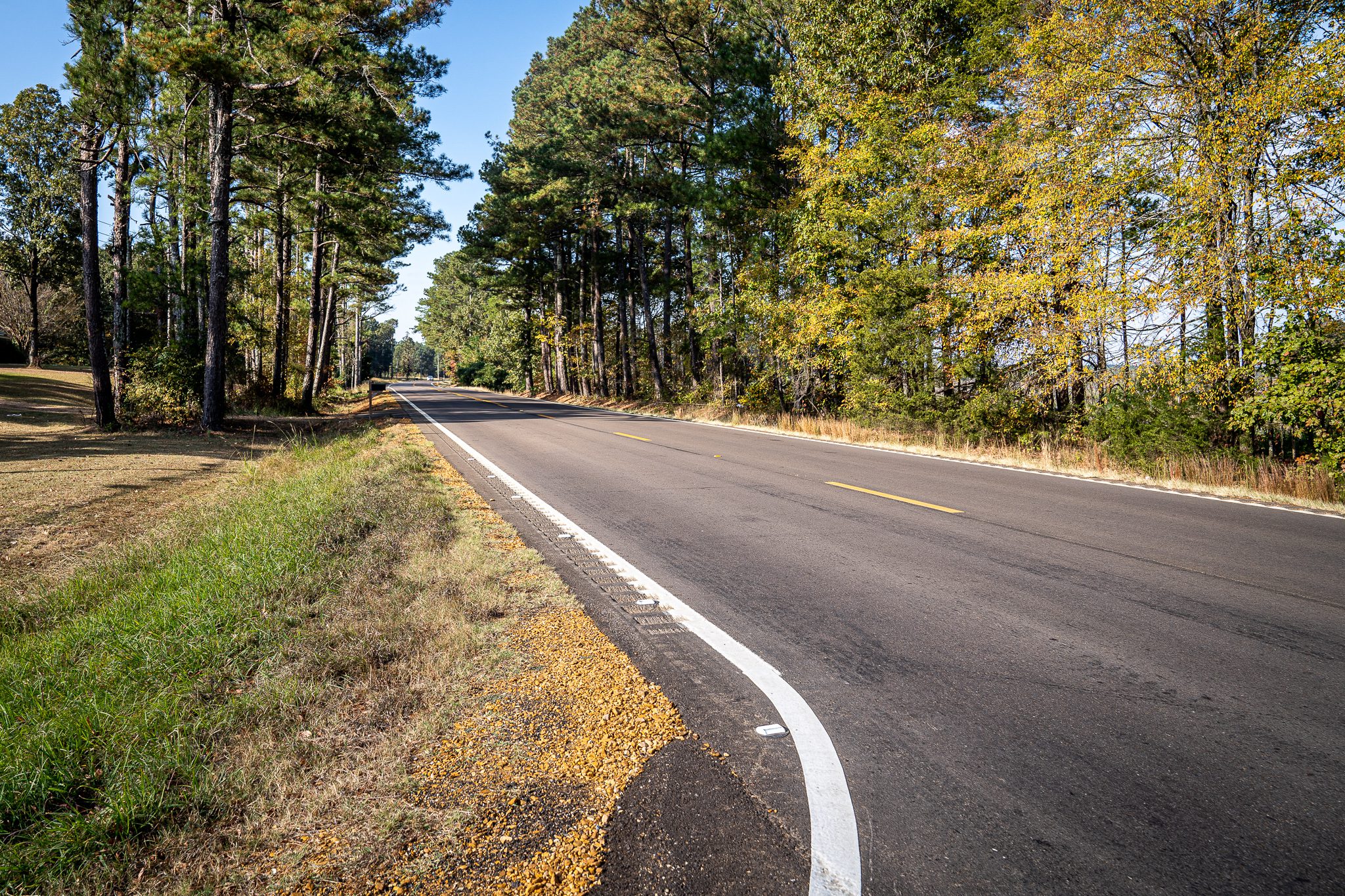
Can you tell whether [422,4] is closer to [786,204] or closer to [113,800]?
[786,204]

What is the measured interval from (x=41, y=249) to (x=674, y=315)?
131ft

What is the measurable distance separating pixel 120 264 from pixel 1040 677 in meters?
21.3

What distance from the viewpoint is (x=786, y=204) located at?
2027cm

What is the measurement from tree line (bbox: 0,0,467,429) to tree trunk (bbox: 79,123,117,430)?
1.7 inches

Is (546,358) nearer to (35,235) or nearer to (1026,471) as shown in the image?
(35,235)

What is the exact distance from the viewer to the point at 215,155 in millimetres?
15547

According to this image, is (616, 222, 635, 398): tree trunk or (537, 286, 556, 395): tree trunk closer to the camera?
(616, 222, 635, 398): tree trunk

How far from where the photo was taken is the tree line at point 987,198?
9.30m

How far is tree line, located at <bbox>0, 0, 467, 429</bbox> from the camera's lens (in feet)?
43.8

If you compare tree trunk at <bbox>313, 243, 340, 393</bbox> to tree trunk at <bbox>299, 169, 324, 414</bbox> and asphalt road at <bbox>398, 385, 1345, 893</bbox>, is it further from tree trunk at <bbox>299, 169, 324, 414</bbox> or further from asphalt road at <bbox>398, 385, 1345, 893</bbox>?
asphalt road at <bbox>398, 385, 1345, 893</bbox>

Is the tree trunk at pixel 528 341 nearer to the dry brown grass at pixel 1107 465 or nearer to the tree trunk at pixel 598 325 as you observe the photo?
the tree trunk at pixel 598 325

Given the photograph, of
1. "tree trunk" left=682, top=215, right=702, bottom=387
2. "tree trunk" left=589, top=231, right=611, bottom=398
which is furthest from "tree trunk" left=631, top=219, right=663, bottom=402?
"tree trunk" left=589, top=231, right=611, bottom=398

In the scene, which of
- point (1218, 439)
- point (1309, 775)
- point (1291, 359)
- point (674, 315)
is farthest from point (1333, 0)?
point (674, 315)

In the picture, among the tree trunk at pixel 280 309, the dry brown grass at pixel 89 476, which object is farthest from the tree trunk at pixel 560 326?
the dry brown grass at pixel 89 476
